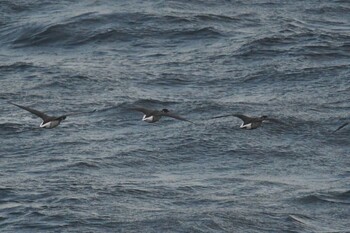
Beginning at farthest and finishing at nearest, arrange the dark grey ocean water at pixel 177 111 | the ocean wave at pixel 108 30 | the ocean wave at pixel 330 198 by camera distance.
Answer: the ocean wave at pixel 108 30 → the ocean wave at pixel 330 198 → the dark grey ocean water at pixel 177 111

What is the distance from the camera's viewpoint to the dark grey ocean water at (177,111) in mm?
47312

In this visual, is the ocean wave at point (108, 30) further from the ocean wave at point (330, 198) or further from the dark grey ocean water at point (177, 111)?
the ocean wave at point (330, 198)

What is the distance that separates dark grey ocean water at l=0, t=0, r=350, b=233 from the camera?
47312mm

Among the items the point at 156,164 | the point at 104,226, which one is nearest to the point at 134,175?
the point at 156,164

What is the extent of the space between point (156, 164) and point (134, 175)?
1421mm

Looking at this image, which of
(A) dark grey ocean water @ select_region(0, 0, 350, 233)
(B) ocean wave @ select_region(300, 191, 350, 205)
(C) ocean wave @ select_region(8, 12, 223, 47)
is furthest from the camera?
(C) ocean wave @ select_region(8, 12, 223, 47)

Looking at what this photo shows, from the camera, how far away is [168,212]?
154ft

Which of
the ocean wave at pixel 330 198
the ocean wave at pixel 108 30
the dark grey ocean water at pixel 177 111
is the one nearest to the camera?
the dark grey ocean water at pixel 177 111

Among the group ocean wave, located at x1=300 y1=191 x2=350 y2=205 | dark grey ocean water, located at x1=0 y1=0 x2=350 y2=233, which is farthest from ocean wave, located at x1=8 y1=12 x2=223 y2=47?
ocean wave, located at x1=300 y1=191 x2=350 y2=205

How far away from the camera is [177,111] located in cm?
5631

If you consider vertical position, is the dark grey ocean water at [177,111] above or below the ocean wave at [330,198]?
below

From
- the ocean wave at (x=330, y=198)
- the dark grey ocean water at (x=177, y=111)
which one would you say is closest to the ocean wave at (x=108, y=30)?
the dark grey ocean water at (x=177, y=111)

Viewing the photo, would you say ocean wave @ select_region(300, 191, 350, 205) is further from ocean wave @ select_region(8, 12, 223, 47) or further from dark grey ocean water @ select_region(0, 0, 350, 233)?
ocean wave @ select_region(8, 12, 223, 47)

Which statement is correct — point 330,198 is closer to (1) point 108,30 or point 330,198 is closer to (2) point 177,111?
(2) point 177,111
